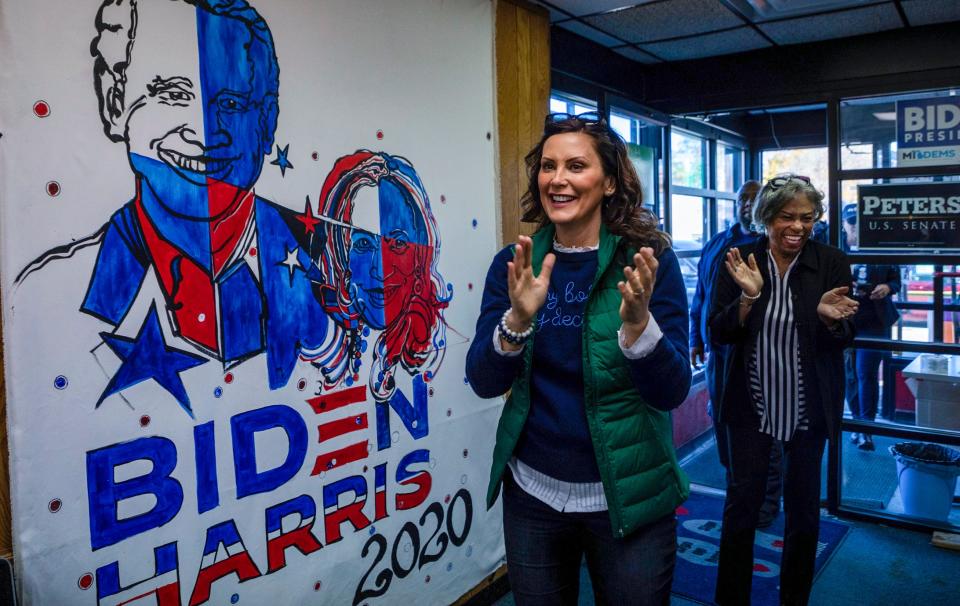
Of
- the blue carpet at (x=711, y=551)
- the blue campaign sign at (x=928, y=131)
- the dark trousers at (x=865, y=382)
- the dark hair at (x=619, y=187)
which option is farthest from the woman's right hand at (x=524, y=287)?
the dark trousers at (x=865, y=382)

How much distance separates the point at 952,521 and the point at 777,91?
2383 millimetres

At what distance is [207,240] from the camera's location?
5.71ft

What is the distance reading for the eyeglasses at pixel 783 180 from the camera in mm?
2453

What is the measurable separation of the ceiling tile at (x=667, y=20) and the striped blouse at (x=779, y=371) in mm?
1415

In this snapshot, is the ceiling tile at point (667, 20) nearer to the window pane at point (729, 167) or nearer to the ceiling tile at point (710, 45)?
the ceiling tile at point (710, 45)

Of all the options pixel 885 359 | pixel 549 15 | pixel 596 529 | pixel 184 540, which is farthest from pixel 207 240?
pixel 885 359

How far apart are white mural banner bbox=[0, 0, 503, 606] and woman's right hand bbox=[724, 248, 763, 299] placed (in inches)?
35.8

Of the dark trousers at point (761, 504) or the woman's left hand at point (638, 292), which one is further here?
the dark trousers at point (761, 504)

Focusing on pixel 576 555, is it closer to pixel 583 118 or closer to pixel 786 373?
pixel 583 118

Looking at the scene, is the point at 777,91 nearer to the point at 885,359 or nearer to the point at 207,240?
the point at 885,359

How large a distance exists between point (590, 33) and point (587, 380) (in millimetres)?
2604

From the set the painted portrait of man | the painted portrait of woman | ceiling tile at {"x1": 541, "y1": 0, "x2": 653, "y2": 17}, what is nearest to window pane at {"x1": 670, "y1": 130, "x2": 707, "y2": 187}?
ceiling tile at {"x1": 541, "y1": 0, "x2": 653, "y2": 17}

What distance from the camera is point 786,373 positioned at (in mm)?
2314

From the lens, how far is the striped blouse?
228 cm
